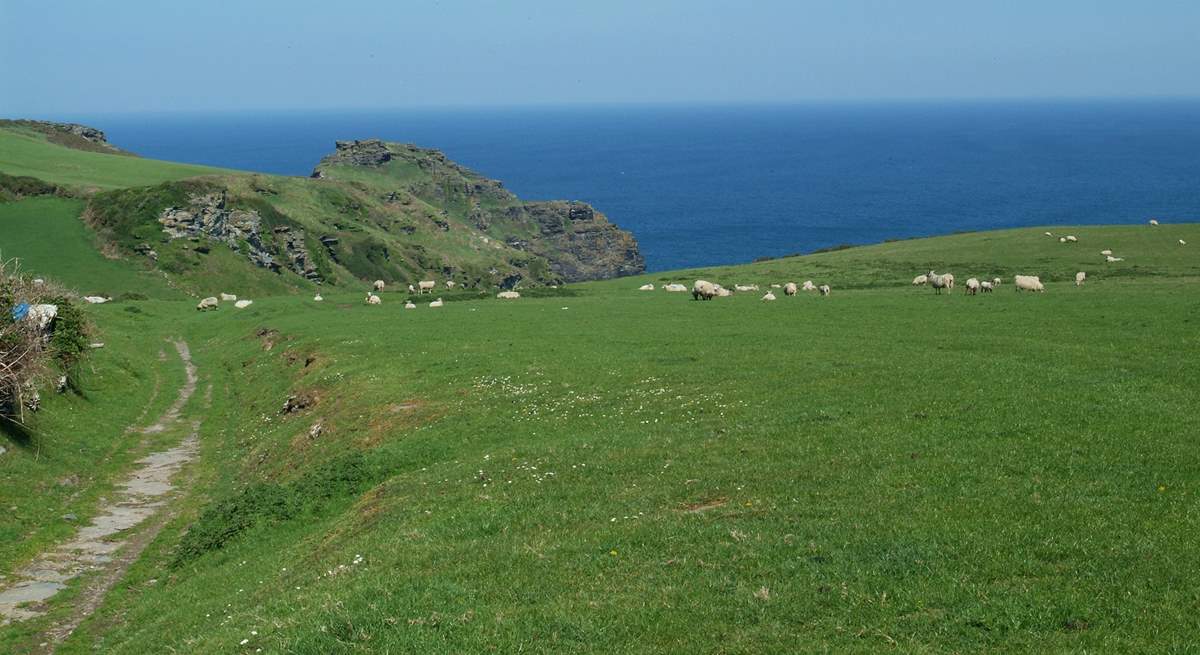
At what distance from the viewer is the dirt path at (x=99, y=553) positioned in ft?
71.7

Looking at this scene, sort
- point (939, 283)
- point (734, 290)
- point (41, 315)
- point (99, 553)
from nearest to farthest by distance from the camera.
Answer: point (99, 553), point (41, 315), point (939, 283), point (734, 290)

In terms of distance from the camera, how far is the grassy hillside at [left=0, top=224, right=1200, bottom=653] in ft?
44.1

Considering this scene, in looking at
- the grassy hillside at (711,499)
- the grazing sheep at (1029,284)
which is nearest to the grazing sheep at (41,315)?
the grassy hillside at (711,499)

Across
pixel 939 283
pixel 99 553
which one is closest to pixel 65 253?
pixel 99 553

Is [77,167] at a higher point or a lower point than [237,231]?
higher

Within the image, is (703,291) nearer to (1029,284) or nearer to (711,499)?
(1029,284)

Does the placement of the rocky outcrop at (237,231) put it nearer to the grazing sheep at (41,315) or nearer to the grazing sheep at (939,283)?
the grazing sheep at (41,315)

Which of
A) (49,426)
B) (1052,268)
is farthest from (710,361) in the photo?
(1052,268)

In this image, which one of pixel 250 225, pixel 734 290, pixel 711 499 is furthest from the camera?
pixel 250 225

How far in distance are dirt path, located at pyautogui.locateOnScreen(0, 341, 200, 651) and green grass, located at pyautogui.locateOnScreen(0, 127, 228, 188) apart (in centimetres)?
9669

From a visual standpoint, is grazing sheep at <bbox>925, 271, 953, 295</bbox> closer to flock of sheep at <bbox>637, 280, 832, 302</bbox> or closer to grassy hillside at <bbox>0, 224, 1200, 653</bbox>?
flock of sheep at <bbox>637, 280, 832, 302</bbox>

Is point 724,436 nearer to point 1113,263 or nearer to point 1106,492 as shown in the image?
point 1106,492

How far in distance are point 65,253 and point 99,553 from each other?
8128 centimetres

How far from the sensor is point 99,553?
1033 inches
